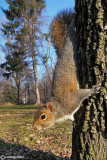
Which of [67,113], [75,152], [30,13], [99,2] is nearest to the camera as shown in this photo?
[99,2]

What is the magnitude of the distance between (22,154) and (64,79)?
5.96ft

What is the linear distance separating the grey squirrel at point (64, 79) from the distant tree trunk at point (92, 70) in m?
0.23

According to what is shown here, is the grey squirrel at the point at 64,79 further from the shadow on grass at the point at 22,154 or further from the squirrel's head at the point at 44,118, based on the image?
the shadow on grass at the point at 22,154

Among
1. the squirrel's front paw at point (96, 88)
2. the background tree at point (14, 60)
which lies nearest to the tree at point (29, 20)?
the background tree at point (14, 60)

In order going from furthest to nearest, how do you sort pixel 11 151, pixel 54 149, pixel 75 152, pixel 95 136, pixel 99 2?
pixel 54 149
pixel 11 151
pixel 75 152
pixel 95 136
pixel 99 2

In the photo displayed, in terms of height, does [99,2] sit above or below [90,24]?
above

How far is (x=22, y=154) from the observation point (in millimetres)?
2955

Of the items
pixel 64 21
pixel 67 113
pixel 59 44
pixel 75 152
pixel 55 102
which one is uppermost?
pixel 64 21

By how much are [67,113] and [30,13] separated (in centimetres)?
1550

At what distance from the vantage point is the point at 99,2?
1580 millimetres

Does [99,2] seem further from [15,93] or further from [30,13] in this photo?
[15,93]

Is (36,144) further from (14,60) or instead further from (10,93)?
(10,93)

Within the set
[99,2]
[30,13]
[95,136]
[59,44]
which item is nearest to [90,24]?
[99,2]

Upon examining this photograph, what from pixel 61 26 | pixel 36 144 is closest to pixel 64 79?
pixel 61 26
